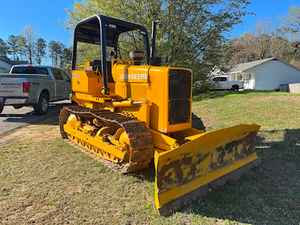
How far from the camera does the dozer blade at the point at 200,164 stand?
3939 mm

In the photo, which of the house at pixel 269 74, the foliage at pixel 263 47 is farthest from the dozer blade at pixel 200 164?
the foliage at pixel 263 47

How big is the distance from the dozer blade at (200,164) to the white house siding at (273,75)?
37.7 metres

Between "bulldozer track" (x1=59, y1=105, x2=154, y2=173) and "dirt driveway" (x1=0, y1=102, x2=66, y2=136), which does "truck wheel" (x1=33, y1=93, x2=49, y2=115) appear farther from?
"bulldozer track" (x1=59, y1=105, x2=154, y2=173)

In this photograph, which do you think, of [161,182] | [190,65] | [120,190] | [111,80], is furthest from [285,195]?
[190,65]

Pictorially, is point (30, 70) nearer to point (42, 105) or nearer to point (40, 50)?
point (42, 105)

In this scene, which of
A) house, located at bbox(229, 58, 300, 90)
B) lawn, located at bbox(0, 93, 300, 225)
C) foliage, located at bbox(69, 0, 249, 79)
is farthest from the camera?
house, located at bbox(229, 58, 300, 90)

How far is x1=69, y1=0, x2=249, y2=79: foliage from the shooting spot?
17.8 metres

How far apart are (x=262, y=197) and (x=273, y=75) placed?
40.2 meters

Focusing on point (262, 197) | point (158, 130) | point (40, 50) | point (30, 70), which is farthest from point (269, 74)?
point (40, 50)

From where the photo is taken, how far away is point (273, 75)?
41469mm

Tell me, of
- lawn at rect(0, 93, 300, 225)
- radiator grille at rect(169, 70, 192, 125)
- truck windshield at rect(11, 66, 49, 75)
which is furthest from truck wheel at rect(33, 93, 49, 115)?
radiator grille at rect(169, 70, 192, 125)

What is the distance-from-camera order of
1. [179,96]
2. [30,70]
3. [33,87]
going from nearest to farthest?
[179,96] → [33,87] → [30,70]

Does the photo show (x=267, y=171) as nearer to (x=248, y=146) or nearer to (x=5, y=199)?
(x=248, y=146)

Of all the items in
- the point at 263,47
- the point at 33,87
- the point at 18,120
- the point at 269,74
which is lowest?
the point at 18,120
